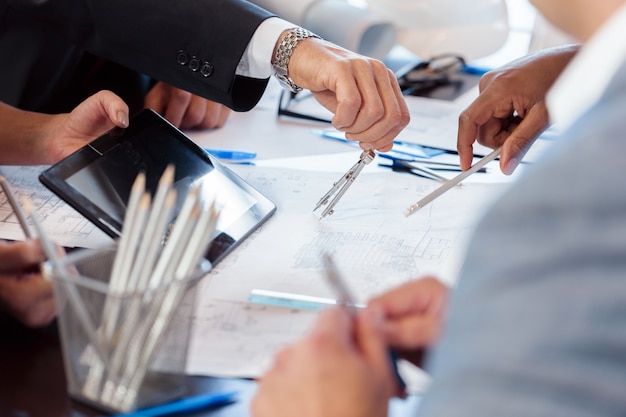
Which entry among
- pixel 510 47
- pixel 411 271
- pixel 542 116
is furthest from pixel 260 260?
pixel 510 47

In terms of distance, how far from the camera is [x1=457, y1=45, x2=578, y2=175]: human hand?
1.24 m

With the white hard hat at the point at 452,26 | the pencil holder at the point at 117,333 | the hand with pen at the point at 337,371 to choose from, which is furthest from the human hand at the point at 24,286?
the white hard hat at the point at 452,26

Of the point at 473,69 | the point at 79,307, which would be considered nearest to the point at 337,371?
the point at 79,307

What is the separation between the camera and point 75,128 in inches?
→ 48.4

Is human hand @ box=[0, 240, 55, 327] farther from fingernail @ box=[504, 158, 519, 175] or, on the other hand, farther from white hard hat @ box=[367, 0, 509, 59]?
white hard hat @ box=[367, 0, 509, 59]

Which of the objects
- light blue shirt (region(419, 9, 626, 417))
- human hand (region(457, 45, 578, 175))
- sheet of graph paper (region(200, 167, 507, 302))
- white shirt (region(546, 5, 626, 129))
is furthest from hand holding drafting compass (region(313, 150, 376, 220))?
light blue shirt (region(419, 9, 626, 417))

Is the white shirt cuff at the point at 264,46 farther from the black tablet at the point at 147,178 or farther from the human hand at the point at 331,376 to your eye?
the human hand at the point at 331,376

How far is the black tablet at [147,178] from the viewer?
1.00m

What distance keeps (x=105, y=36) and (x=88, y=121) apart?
1.02 ft

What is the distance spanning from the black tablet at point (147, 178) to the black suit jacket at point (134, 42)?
26cm

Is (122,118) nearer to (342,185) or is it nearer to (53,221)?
(53,221)

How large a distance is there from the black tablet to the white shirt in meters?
0.52

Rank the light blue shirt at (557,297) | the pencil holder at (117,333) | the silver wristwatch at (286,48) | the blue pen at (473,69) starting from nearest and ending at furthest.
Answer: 1. the light blue shirt at (557,297)
2. the pencil holder at (117,333)
3. the silver wristwatch at (286,48)
4. the blue pen at (473,69)

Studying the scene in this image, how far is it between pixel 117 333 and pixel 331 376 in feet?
0.68
